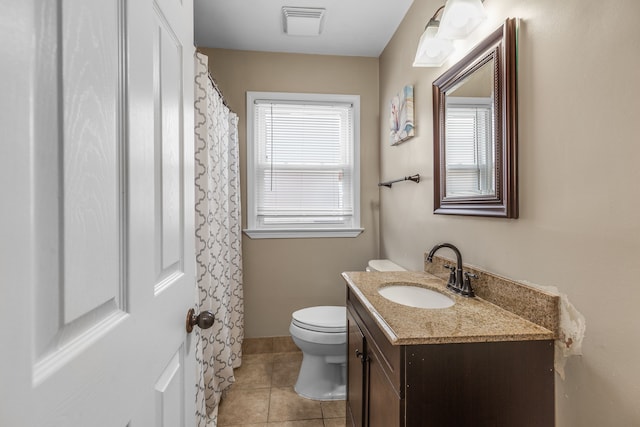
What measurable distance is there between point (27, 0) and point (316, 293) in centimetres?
250

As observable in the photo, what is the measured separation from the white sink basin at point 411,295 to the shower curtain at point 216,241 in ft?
2.78

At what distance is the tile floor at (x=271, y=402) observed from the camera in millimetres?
1799

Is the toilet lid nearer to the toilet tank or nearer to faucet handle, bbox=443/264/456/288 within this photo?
the toilet tank

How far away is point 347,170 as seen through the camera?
270 centimetres

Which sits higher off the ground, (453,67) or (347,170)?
(453,67)

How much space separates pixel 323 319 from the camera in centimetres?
204

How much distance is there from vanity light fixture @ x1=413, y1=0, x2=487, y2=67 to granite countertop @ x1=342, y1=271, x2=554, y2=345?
1.08 m

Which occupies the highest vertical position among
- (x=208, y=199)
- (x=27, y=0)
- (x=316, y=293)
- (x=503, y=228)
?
(x=27, y=0)

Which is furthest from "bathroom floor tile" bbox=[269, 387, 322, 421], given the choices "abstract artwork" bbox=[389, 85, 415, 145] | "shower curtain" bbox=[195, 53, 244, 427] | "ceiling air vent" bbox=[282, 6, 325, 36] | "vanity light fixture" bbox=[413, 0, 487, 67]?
"ceiling air vent" bbox=[282, 6, 325, 36]

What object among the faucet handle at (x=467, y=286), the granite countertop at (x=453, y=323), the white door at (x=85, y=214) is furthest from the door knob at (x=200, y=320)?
the faucet handle at (x=467, y=286)

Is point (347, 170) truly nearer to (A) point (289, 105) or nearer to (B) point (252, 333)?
(A) point (289, 105)

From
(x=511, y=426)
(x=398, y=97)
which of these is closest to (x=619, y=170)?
(x=511, y=426)

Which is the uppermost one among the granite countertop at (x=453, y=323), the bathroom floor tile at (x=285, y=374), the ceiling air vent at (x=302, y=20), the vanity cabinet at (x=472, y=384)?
the ceiling air vent at (x=302, y=20)

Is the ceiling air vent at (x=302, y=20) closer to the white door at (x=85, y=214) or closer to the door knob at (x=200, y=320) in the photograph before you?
the white door at (x=85, y=214)
